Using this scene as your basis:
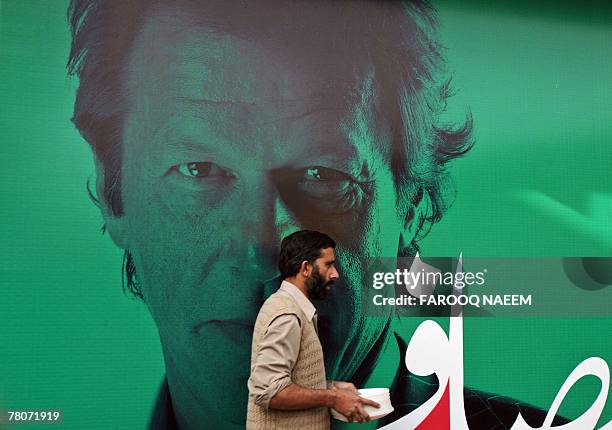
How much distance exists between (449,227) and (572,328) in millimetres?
692

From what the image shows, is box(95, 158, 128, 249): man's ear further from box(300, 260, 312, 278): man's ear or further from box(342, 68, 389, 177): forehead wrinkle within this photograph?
box(342, 68, 389, 177): forehead wrinkle

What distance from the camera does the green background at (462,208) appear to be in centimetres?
221

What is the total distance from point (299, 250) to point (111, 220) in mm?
826

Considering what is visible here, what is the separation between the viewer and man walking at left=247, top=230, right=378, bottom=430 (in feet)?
5.62

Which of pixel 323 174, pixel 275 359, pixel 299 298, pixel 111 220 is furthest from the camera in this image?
pixel 323 174

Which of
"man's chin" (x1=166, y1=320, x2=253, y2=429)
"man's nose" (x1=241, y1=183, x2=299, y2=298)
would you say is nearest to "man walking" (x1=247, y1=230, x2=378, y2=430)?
"man's nose" (x1=241, y1=183, x2=299, y2=298)

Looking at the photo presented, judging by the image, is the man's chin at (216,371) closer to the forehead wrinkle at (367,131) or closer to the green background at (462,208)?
the green background at (462,208)

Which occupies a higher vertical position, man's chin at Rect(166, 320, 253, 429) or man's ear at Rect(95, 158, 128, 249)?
man's ear at Rect(95, 158, 128, 249)

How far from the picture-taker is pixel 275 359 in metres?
1.71

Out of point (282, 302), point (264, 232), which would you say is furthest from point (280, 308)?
point (264, 232)

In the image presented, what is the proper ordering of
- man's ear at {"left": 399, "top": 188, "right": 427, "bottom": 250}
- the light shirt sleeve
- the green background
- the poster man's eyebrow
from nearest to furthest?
1. the light shirt sleeve
2. the green background
3. the poster man's eyebrow
4. man's ear at {"left": 399, "top": 188, "right": 427, "bottom": 250}

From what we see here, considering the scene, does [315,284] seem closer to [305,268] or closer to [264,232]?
[305,268]

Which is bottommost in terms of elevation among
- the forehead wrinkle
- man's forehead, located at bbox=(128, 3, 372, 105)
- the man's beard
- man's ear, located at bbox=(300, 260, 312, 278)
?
the man's beard

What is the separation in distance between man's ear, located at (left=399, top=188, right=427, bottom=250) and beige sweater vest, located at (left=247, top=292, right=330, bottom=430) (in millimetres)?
739
